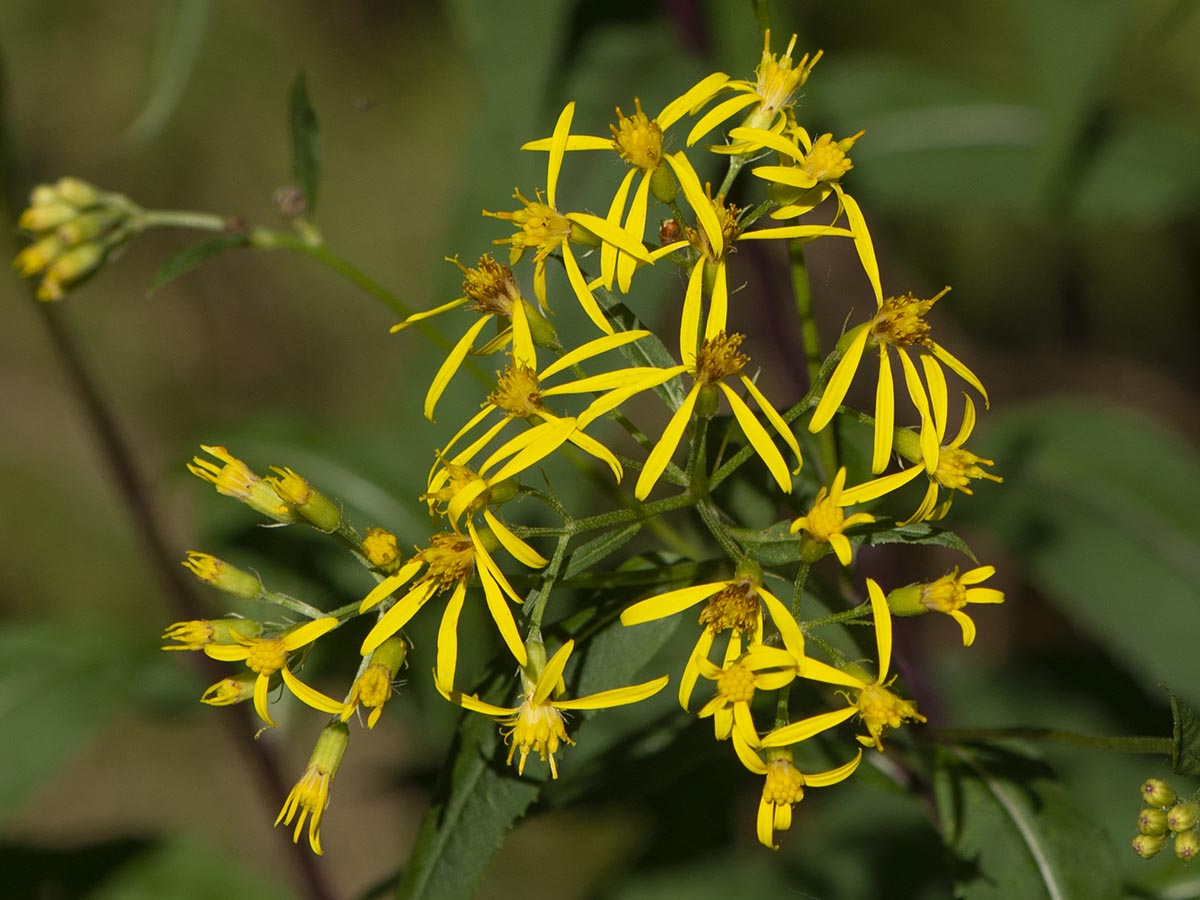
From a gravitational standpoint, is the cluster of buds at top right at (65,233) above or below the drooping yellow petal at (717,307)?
above

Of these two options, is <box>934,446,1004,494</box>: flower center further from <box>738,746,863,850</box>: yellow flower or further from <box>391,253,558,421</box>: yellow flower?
<box>391,253,558,421</box>: yellow flower

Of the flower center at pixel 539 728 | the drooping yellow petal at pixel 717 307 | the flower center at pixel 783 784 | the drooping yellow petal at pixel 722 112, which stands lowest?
the flower center at pixel 783 784

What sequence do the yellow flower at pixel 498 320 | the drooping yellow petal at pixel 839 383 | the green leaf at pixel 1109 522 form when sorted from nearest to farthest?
1. the drooping yellow petal at pixel 839 383
2. the yellow flower at pixel 498 320
3. the green leaf at pixel 1109 522

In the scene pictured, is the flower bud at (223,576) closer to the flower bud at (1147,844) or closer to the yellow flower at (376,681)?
the yellow flower at (376,681)

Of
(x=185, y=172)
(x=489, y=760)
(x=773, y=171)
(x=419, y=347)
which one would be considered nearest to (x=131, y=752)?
(x=185, y=172)

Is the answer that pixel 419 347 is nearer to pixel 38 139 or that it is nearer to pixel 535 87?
pixel 535 87

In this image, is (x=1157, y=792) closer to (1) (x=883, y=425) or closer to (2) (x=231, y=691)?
(1) (x=883, y=425)

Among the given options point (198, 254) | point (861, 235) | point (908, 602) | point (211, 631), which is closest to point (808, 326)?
point (861, 235)

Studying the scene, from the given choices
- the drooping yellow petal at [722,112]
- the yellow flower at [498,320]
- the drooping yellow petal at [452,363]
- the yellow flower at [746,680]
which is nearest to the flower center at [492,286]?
the yellow flower at [498,320]
